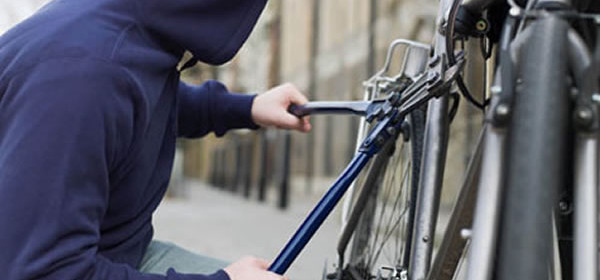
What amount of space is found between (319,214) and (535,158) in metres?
0.70

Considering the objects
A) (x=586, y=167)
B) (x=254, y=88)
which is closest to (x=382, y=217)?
(x=586, y=167)

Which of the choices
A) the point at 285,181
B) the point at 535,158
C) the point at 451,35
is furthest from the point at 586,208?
the point at 285,181

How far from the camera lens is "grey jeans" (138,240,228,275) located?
1788 millimetres

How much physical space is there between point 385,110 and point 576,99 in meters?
0.71

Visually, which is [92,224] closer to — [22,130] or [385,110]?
[22,130]

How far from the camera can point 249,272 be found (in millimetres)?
1345

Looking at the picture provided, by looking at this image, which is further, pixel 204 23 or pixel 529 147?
pixel 204 23

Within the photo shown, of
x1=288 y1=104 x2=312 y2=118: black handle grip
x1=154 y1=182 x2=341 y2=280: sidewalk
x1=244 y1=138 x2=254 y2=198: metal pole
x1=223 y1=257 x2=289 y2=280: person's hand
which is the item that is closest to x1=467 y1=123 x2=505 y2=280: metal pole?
x1=223 y1=257 x2=289 y2=280: person's hand

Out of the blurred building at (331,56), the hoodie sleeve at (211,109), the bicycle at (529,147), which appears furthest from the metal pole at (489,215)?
the blurred building at (331,56)

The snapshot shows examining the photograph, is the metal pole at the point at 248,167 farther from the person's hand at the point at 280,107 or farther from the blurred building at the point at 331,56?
the person's hand at the point at 280,107

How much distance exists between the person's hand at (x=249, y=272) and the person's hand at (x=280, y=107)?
0.62 metres

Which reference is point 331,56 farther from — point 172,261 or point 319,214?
point 319,214

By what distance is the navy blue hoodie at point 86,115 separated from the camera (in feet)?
3.93

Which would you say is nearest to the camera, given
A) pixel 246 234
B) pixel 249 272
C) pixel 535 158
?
pixel 535 158
